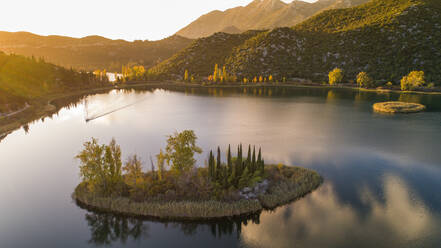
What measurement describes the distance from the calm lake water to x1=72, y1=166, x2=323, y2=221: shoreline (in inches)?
46.0

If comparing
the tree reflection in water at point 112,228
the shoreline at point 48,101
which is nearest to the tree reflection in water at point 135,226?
the tree reflection in water at point 112,228

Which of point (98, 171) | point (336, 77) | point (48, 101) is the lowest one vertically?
point (98, 171)

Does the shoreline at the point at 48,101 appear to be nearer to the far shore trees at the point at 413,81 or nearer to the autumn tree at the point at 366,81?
the far shore trees at the point at 413,81

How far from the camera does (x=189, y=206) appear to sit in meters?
34.1

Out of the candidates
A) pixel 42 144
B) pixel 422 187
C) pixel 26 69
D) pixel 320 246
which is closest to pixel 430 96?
pixel 422 187

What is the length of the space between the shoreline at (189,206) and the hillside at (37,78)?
131 meters

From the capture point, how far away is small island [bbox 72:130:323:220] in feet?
112

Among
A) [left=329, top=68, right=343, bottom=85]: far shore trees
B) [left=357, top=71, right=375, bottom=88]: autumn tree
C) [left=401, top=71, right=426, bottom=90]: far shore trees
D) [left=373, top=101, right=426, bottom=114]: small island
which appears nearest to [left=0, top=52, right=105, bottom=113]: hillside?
[left=373, top=101, right=426, bottom=114]: small island

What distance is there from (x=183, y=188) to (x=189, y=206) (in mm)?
3326

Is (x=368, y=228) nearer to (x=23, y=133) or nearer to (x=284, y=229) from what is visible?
(x=284, y=229)

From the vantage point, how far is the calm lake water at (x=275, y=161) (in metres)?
30.4

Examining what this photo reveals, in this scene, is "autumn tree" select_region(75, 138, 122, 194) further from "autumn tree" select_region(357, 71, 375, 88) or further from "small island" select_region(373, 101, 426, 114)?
"autumn tree" select_region(357, 71, 375, 88)

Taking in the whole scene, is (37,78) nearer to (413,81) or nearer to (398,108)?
(398,108)

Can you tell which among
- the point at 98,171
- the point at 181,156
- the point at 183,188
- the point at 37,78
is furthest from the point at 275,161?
the point at 37,78
